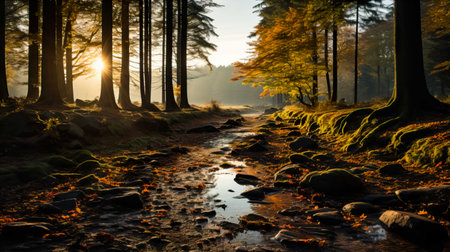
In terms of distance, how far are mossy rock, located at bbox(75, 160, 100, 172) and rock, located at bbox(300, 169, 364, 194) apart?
515 cm

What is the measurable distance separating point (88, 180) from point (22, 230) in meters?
2.15

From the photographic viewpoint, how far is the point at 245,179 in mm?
5934

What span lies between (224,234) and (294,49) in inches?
544

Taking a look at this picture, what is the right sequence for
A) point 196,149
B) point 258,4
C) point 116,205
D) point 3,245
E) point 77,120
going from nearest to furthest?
point 3,245, point 116,205, point 77,120, point 196,149, point 258,4

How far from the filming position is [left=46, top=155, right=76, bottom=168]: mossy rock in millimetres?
5961

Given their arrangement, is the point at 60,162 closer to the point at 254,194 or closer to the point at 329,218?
the point at 254,194

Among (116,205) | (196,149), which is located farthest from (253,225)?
(196,149)

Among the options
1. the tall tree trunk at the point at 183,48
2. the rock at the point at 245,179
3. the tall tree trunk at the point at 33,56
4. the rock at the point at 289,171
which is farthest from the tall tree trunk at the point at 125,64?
the rock at the point at 289,171

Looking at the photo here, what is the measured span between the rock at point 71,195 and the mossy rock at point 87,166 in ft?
5.47

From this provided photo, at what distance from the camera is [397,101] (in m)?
7.84

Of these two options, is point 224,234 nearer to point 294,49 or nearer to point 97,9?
point 294,49

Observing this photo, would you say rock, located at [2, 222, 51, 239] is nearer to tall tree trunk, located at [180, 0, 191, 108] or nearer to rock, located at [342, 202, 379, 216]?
rock, located at [342, 202, 379, 216]

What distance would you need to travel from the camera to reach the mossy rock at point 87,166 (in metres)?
6.02

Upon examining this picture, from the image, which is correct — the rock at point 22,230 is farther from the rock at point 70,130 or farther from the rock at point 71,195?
the rock at point 70,130
